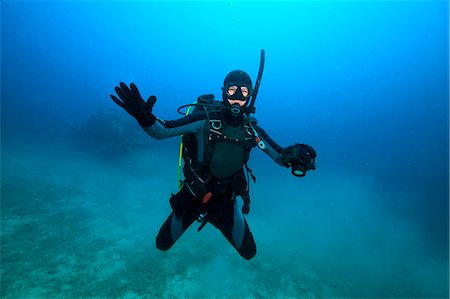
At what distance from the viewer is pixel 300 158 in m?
3.55

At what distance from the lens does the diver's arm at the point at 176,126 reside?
3226 millimetres

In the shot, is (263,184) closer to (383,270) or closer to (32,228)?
(383,270)

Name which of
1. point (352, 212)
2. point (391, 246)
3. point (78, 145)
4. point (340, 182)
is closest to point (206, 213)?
point (391, 246)

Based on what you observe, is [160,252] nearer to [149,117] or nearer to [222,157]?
[222,157]

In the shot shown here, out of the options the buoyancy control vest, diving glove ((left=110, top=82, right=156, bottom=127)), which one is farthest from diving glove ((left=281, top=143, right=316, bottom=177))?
diving glove ((left=110, top=82, right=156, bottom=127))

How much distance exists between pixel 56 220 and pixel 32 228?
0.92 meters

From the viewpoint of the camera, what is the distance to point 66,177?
1548 centimetres

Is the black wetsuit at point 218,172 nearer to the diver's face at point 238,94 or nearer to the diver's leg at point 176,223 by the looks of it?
the diver's leg at point 176,223

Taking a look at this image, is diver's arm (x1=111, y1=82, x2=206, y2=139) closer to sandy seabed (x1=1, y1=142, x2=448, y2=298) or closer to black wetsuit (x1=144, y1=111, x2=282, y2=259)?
black wetsuit (x1=144, y1=111, x2=282, y2=259)

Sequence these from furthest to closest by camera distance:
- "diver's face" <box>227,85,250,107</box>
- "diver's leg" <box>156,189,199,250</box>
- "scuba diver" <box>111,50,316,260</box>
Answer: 1. "diver's leg" <box>156,189,199,250</box>
2. "diver's face" <box>227,85,250,107</box>
3. "scuba diver" <box>111,50,316,260</box>

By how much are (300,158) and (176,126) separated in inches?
81.2

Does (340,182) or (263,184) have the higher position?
(263,184)

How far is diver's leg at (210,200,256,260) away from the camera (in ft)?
14.0

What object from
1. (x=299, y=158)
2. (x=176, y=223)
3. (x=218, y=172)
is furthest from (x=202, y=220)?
(x=299, y=158)
